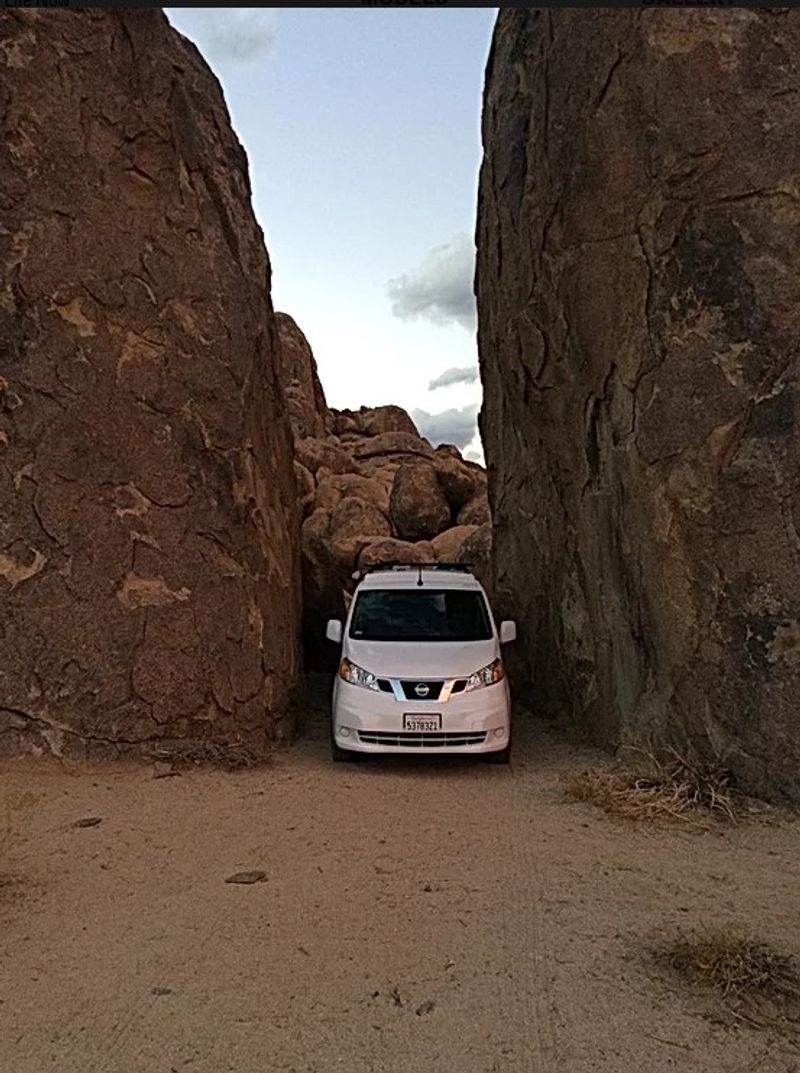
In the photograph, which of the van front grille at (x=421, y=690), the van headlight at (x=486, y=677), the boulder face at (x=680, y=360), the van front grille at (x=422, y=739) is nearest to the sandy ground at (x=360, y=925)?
the van front grille at (x=422, y=739)

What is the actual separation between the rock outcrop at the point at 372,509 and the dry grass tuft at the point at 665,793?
782 centimetres

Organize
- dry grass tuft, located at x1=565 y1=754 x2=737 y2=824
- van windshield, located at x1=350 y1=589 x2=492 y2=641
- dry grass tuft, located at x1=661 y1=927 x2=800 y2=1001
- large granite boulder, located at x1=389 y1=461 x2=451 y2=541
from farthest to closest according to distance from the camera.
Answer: large granite boulder, located at x1=389 y1=461 x2=451 y2=541, van windshield, located at x1=350 y1=589 x2=492 y2=641, dry grass tuft, located at x1=565 y1=754 x2=737 y2=824, dry grass tuft, located at x1=661 y1=927 x2=800 y2=1001

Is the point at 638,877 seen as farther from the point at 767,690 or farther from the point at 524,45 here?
the point at 524,45

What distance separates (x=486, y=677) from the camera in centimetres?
912

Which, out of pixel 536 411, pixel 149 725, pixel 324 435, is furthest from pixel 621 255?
pixel 324 435

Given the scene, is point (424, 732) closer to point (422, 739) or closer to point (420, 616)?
point (422, 739)

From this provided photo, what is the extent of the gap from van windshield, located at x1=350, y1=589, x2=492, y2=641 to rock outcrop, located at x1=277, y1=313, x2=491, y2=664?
5356 mm

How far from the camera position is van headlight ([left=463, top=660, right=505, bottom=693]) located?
8961mm

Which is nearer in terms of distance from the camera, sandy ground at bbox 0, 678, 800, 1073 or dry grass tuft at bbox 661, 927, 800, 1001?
sandy ground at bbox 0, 678, 800, 1073

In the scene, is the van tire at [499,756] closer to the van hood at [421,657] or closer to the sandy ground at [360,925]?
the sandy ground at [360,925]

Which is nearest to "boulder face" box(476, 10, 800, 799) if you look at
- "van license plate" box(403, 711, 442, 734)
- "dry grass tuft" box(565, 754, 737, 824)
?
"dry grass tuft" box(565, 754, 737, 824)

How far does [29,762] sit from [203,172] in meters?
6.38

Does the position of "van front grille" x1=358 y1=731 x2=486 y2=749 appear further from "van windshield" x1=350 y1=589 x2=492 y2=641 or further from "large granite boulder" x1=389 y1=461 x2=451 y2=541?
"large granite boulder" x1=389 y1=461 x2=451 y2=541

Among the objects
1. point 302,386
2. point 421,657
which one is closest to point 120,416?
point 421,657
